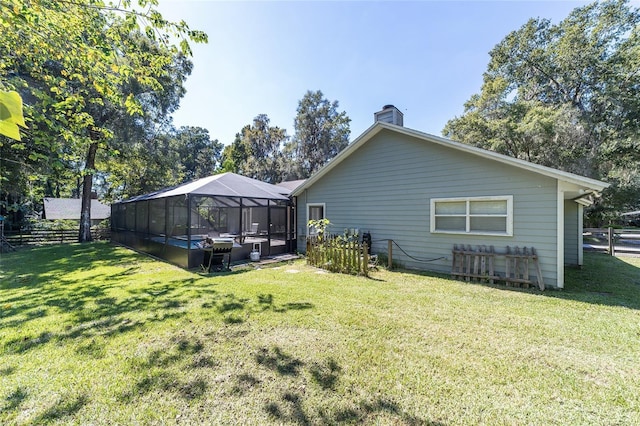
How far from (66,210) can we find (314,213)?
95.2ft

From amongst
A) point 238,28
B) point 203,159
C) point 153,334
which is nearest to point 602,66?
point 238,28

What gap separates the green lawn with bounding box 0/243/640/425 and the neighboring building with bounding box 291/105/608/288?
1620 mm

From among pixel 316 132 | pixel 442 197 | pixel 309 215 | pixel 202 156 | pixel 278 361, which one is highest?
pixel 202 156

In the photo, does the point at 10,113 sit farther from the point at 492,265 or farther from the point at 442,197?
the point at 442,197

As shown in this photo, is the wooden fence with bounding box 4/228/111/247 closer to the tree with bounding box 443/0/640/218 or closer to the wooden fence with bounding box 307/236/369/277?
the wooden fence with bounding box 307/236/369/277

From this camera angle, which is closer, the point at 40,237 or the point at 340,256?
the point at 340,256

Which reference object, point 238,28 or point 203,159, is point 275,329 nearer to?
point 238,28

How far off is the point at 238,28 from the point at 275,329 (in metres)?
7.72

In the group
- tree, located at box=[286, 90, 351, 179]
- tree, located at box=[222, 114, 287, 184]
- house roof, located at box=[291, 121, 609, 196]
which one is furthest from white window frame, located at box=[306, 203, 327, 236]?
tree, located at box=[222, 114, 287, 184]

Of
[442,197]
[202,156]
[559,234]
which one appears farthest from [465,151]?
[202,156]

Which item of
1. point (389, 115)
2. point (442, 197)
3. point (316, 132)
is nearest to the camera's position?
point (442, 197)

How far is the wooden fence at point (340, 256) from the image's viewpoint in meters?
7.45

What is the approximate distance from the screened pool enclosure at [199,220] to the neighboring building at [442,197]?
1963 millimetres

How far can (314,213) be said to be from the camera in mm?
11867
